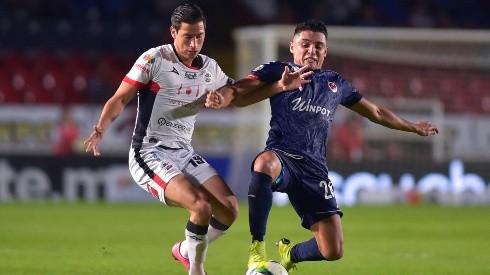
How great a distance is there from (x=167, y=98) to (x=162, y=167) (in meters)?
0.56

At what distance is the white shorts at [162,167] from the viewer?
309 inches

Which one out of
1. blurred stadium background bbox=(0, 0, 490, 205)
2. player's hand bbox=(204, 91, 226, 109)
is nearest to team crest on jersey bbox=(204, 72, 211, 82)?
player's hand bbox=(204, 91, 226, 109)

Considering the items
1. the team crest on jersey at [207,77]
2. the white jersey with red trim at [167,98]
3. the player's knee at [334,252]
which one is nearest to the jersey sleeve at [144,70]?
the white jersey with red trim at [167,98]

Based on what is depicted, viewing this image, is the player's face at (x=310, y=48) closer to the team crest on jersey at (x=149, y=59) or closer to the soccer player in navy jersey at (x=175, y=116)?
the soccer player in navy jersey at (x=175, y=116)

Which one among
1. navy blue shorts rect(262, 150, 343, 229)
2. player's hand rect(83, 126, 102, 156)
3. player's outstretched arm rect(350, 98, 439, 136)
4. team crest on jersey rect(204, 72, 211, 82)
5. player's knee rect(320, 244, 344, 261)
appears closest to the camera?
player's hand rect(83, 126, 102, 156)

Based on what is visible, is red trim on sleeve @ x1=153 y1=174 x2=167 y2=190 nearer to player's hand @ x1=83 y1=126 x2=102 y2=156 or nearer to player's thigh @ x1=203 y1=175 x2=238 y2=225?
player's thigh @ x1=203 y1=175 x2=238 y2=225

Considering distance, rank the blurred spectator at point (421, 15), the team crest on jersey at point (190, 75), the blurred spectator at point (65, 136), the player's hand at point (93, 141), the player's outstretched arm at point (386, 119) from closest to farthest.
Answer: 1. the player's hand at point (93, 141)
2. the team crest on jersey at point (190, 75)
3. the player's outstretched arm at point (386, 119)
4. the blurred spectator at point (65, 136)
5. the blurred spectator at point (421, 15)

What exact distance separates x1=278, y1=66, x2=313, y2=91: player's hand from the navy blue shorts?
493 mm

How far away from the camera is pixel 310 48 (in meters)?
7.87

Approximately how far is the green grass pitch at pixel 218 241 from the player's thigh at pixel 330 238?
51.4 inches

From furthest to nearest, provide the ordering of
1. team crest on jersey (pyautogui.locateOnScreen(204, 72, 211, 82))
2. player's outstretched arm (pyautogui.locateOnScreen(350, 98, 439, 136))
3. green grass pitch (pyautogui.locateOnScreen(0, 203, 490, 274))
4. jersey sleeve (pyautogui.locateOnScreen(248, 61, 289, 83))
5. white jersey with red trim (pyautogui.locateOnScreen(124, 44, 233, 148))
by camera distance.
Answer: green grass pitch (pyautogui.locateOnScreen(0, 203, 490, 274)), player's outstretched arm (pyautogui.locateOnScreen(350, 98, 439, 136)), team crest on jersey (pyautogui.locateOnScreen(204, 72, 211, 82)), white jersey with red trim (pyautogui.locateOnScreen(124, 44, 233, 148)), jersey sleeve (pyautogui.locateOnScreen(248, 61, 289, 83))

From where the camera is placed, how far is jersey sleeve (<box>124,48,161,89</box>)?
25.7 ft

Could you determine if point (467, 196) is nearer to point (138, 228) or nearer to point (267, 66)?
point (138, 228)

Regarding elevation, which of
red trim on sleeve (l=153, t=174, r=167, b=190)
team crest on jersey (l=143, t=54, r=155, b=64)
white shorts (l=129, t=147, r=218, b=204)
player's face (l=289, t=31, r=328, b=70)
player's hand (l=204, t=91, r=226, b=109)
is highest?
player's face (l=289, t=31, r=328, b=70)
